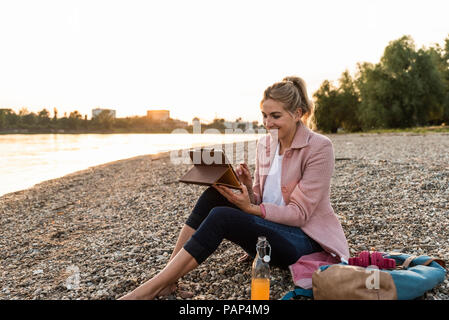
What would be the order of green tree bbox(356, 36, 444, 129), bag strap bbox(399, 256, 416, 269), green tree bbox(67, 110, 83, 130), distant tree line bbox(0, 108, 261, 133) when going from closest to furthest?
bag strap bbox(399, 256, 416, 269) < green tree bbox(356, 36, 444, 129) < distant tree line bbox(0, 108, 261, 133) < green tree bbox(67, 110, 83, 130)

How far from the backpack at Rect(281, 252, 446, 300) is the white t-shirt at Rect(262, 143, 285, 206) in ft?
3.02

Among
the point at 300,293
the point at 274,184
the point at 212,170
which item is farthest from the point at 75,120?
the point at 300,293

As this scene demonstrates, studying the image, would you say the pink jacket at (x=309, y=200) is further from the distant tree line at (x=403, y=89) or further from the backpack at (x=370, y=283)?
the distant tree line at (x=403, y=89)

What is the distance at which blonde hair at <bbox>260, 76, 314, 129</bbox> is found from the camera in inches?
141

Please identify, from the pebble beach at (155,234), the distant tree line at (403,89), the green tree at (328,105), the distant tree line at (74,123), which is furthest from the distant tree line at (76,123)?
the pebble beach at (155,234)

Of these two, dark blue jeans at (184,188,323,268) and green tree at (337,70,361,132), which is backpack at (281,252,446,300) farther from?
green tree at (337,70,361,132)

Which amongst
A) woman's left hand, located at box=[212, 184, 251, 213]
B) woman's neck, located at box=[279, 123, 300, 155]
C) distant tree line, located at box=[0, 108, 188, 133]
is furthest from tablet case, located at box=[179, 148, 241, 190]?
distant tree line, located at box=[0, 108, 188, 133]

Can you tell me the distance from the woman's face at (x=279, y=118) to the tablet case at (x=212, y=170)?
63 cm

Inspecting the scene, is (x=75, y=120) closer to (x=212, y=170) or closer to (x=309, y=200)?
(x=212, y=170)

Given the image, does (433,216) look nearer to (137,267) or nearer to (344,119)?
(137,267)

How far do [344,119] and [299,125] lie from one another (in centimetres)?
5636
